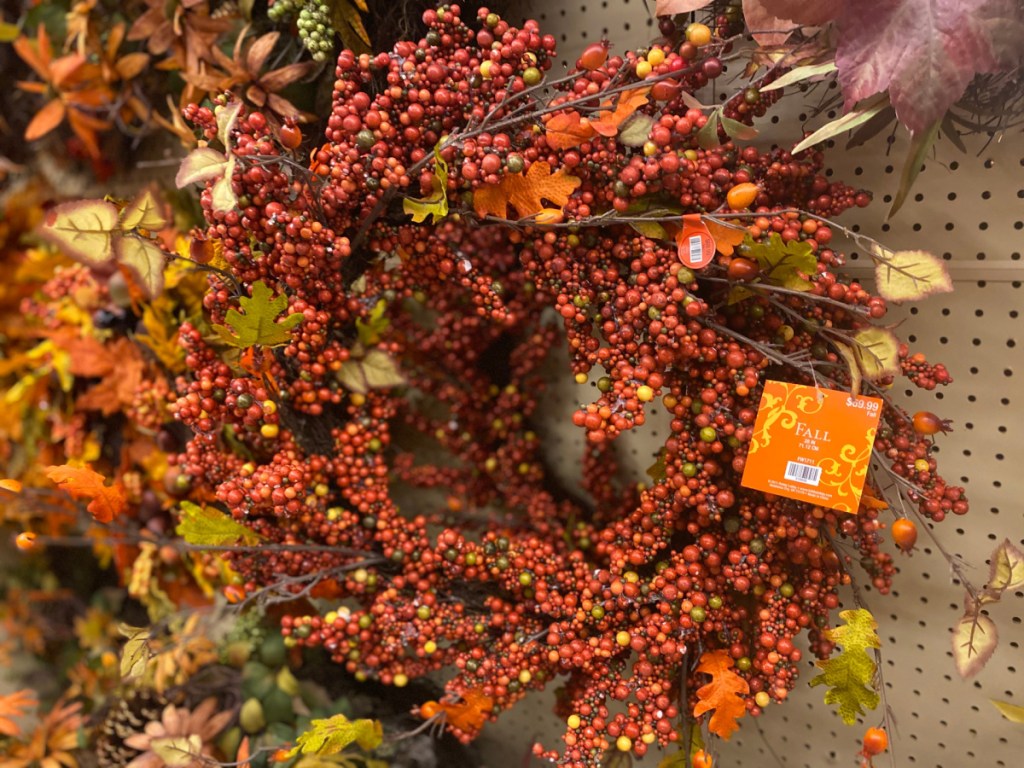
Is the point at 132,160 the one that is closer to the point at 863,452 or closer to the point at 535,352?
the point at 535,352

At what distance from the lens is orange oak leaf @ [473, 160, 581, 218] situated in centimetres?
79

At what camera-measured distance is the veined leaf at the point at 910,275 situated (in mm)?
696

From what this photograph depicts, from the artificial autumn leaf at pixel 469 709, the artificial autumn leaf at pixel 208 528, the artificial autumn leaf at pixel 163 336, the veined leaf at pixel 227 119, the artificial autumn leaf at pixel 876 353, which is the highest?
the veined leaf at pixel 227 119

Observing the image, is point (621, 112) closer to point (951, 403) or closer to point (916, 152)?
point (916, 152)

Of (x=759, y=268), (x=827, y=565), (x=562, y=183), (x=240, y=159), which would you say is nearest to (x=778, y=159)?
(x=759, y=268)

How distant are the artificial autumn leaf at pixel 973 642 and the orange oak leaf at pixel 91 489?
990mm

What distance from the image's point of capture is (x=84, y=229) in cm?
75

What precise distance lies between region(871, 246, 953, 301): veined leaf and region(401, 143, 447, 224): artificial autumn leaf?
477mm

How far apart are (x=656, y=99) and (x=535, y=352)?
0.53 meters

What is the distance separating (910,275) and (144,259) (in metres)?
0.85

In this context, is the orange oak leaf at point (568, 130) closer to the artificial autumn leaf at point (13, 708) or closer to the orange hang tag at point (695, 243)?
the orange hang tag at point (695, 243)

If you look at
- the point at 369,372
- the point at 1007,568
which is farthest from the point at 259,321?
the point at 1007,568

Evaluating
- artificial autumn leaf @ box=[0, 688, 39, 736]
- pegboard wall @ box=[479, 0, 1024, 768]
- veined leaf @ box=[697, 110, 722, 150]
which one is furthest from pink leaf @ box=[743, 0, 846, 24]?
artificial autumn leaf @ box=[0, 688, 39, 736]

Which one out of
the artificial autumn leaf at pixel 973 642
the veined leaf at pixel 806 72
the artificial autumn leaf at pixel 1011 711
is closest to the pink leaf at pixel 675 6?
the veined leaf at pixel 806 72
